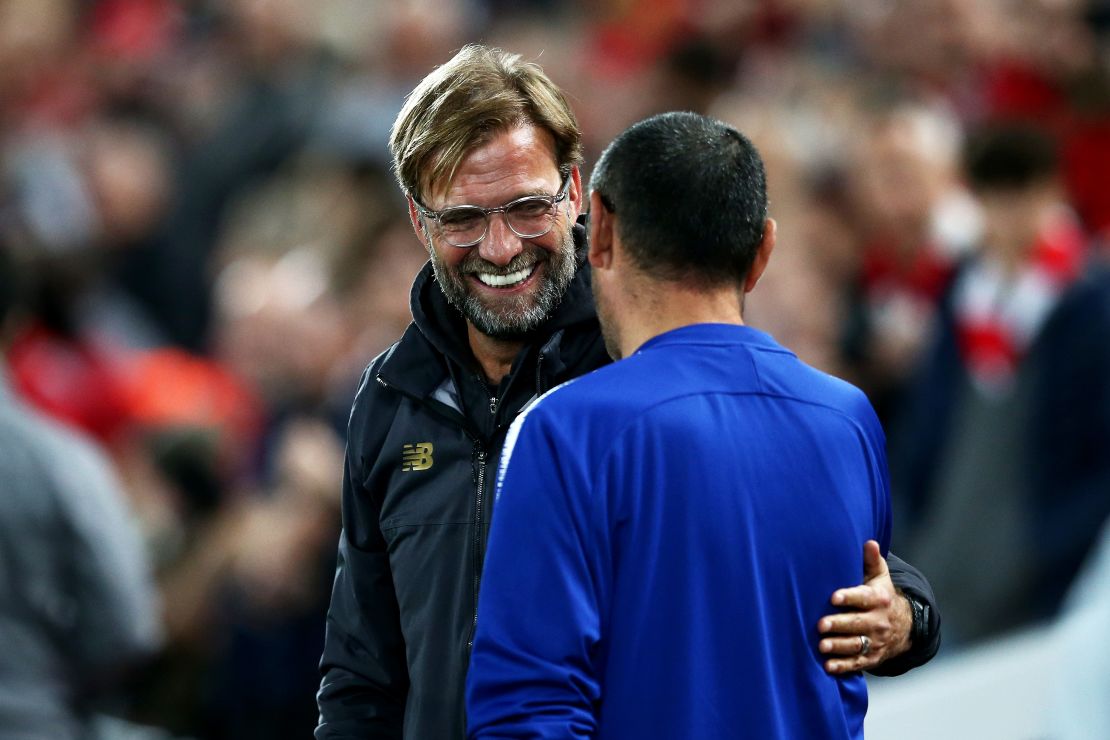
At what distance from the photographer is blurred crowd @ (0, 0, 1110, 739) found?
5.24 metres

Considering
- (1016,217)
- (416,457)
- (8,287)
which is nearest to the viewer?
(416,457)

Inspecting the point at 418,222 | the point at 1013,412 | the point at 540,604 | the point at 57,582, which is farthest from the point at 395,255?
the point at 540,604

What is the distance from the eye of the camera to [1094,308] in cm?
493

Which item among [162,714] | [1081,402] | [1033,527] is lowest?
[162,714]

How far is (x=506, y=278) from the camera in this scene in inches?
97.9

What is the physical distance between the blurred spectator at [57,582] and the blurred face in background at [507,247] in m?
2.27

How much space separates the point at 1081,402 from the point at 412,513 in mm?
3007

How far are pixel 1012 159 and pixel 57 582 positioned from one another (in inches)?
121

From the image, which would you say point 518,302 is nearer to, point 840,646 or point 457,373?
point 457,373

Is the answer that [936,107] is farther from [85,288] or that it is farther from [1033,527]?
[85,288]

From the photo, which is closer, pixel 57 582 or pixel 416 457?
→ pixel 416 457

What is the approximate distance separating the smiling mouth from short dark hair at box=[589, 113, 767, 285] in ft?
0.75

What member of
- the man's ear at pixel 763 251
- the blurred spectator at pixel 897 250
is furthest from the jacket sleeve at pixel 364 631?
the blurred spectator at pixel 897 250

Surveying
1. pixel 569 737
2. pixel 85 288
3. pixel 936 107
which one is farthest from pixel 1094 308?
pixel 85 288
